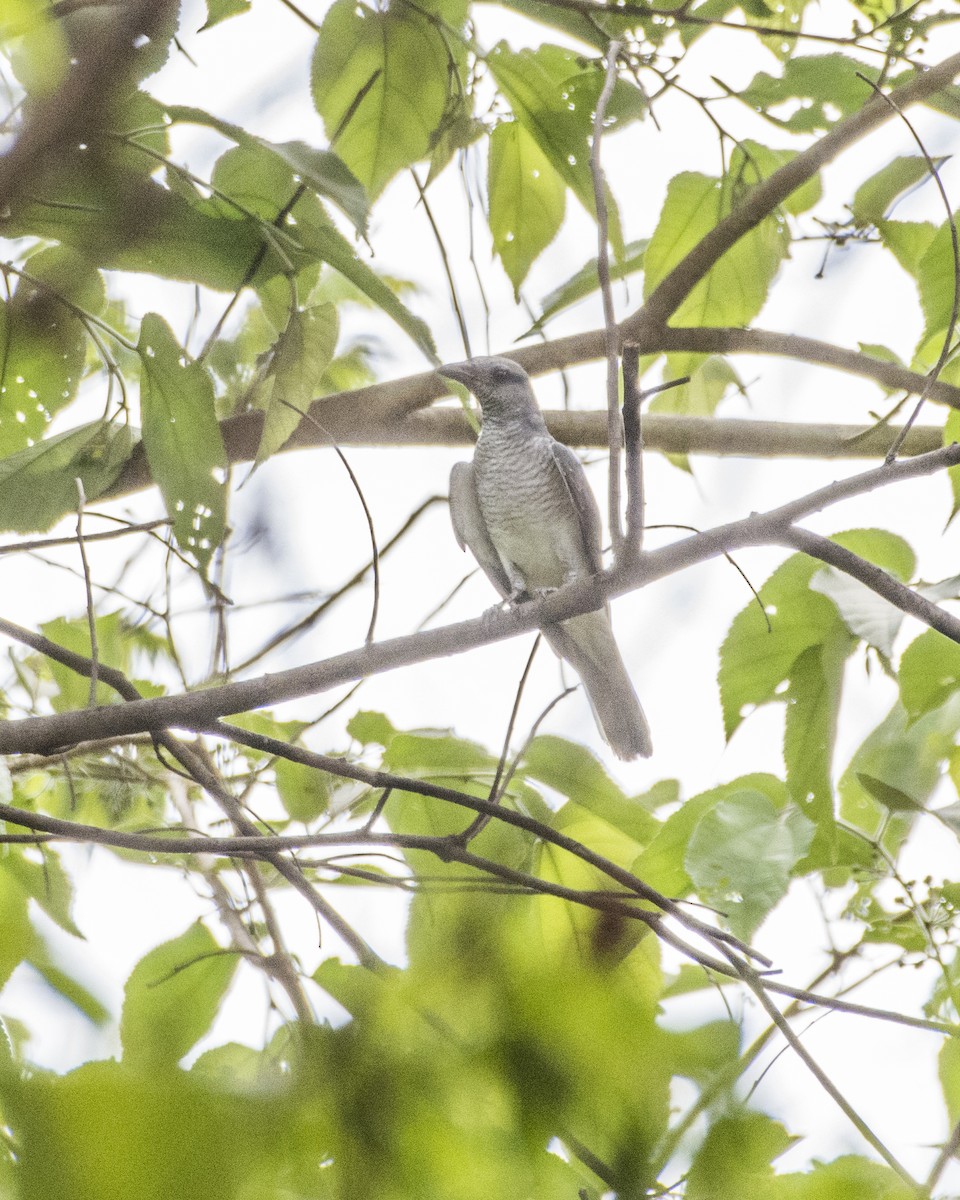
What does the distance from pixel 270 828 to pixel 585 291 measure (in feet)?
3.12

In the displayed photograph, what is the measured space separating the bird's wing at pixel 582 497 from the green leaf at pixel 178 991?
5.67 feet

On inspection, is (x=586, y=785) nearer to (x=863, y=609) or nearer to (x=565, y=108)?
(x=863, y=609)

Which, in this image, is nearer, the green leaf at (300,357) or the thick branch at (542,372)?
the green leaf at (300,357)

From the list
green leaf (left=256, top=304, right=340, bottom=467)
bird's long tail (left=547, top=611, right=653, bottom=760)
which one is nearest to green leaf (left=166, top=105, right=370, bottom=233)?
green leaf (left=256, top=304, right=340, bottom=467)

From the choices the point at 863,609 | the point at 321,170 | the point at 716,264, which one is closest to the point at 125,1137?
the point at 321,170

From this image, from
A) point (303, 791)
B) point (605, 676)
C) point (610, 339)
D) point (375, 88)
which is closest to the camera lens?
point (610, 339)

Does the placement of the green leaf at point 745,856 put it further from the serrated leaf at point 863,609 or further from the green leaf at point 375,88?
the green leaf at point 375,88

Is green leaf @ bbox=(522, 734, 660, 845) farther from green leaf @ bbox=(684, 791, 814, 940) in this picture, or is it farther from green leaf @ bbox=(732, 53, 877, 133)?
green leaf @ bbox=(732, 53, 877, 133)

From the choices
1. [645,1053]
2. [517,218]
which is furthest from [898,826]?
[645,1053]

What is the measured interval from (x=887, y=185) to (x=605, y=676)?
1537mm

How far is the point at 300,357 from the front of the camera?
1479 millimetres

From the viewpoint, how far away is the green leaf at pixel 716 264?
1919 mm

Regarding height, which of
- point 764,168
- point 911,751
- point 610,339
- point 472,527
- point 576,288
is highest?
point 472,527

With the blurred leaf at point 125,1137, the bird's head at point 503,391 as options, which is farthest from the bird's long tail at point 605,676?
the blurred leaf at point 125,1137
